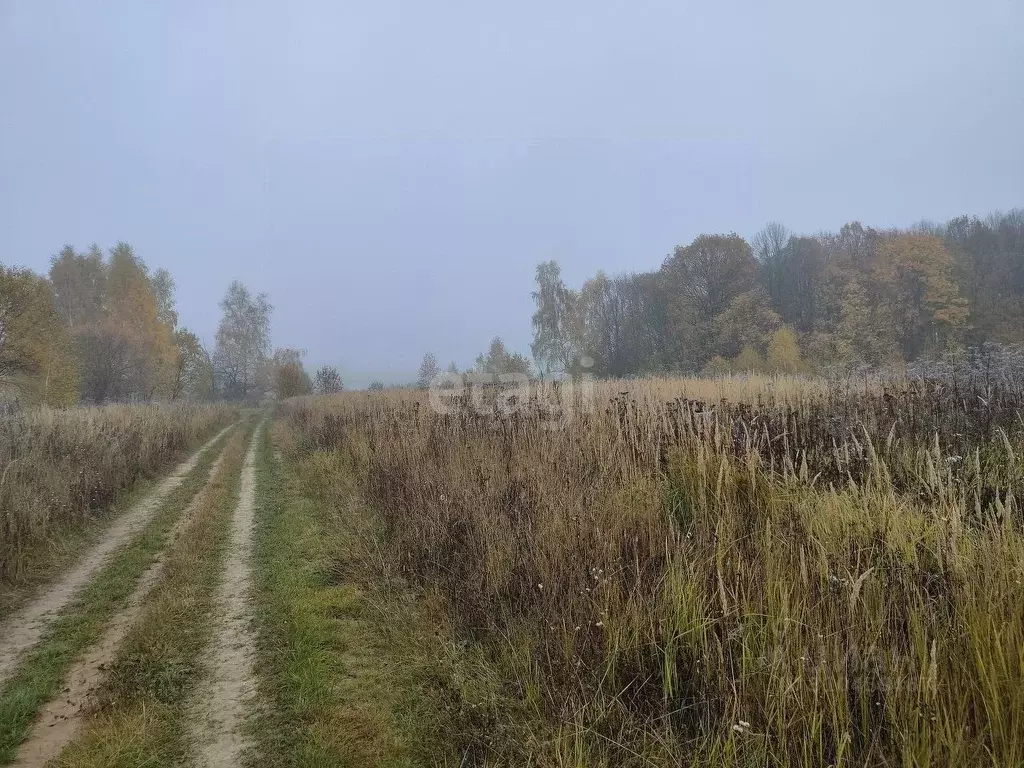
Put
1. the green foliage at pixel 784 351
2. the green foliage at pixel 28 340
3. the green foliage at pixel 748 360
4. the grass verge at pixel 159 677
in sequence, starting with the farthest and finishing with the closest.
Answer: the green foliage at pixel 748 360
the green foliage at pixel 784 351
the green foliage at pixel 28 340
the grass verge at pixel 159 677

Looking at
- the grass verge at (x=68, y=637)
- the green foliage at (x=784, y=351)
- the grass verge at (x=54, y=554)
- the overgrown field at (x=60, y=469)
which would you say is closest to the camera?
the grass verge at (x=68, y=637)

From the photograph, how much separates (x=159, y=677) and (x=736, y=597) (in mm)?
3583

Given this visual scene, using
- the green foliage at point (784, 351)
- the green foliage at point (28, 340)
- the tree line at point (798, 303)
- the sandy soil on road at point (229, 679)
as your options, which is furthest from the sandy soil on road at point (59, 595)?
the green foliage at point (784, 351)

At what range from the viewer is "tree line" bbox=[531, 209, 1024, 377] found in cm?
1917

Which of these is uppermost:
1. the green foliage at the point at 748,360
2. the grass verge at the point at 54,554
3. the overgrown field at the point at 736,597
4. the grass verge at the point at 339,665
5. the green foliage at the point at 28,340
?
the green foliage at the point at 28,340


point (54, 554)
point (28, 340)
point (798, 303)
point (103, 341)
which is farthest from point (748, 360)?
point (103, 341)

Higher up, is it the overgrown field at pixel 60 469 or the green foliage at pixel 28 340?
the green foliage at pixel 28 340

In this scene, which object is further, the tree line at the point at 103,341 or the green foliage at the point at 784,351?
the green foliage at the point at 784,351

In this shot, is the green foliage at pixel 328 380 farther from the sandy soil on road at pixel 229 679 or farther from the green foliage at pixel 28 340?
the sandy soil on road at pixel 229 679

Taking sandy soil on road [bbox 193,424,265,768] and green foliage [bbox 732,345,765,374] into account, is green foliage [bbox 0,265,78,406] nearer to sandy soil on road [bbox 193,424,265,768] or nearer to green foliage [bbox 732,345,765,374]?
sandy soil on road [bbox 193,424,265,768]

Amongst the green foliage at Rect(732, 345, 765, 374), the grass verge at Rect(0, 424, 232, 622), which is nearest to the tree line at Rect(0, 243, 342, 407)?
the grass verge at Rect(0, 424, 232, 622)

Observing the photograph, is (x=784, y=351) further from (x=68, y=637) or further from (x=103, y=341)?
(x=103, y=341)

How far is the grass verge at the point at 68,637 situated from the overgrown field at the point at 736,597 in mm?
2309

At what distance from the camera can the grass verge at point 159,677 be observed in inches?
99.3
